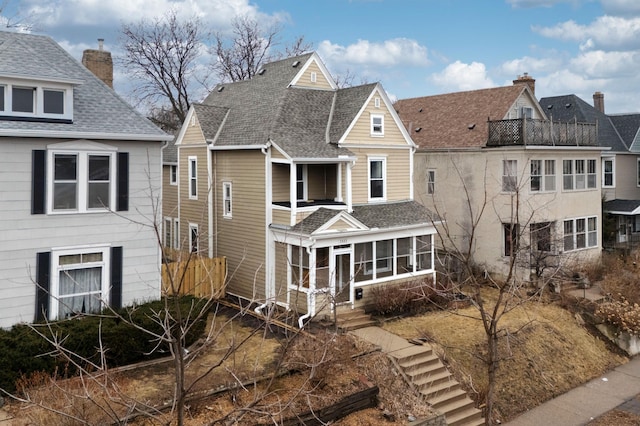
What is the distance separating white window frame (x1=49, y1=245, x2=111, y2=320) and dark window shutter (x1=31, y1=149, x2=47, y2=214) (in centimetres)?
132

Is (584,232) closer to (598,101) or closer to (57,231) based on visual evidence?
(598,101)

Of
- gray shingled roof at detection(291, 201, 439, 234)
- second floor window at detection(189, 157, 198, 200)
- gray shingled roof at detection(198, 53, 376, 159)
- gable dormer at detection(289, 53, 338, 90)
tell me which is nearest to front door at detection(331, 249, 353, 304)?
gray shingled roof at detection(291, 201, 439, 234)

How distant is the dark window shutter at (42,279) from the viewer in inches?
592

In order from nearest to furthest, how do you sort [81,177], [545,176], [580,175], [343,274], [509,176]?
[81,177] → [343,274] → [509,176] → [545,176] → [580,175]

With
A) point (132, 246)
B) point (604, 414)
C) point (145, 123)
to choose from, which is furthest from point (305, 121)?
point (604, 414)

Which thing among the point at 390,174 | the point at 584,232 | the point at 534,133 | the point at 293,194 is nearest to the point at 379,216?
the point at 390,174

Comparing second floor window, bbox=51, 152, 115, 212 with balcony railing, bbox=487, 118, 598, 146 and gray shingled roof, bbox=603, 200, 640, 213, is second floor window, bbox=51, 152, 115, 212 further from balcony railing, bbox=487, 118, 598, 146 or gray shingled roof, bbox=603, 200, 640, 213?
gray shingled roof, bbox=603, 200, 640, 213

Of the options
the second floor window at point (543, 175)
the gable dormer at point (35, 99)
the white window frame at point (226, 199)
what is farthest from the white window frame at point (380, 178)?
the gable dormer at point (35, 99)

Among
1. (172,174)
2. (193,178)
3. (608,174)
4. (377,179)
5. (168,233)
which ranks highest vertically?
(608,174)

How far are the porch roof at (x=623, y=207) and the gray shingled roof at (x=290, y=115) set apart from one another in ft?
65.1

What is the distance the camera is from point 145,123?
17.3 meters

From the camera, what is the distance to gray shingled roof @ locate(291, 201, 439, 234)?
1938 centimetres

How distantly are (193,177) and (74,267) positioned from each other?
9887 millimetres

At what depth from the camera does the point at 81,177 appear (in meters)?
15.9
